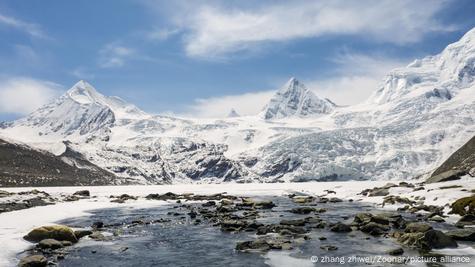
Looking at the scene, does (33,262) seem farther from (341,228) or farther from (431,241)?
(341,228)

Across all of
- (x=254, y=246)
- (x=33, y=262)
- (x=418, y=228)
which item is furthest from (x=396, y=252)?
(x=33, y=262)

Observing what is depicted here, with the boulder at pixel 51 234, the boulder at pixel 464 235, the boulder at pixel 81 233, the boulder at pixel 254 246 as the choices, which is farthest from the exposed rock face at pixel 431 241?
the boulder at pixel 81 233

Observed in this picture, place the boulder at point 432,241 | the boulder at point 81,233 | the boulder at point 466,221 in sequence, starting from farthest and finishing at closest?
the boulder at point 466,221, the boulder at point 81,233, the boulder at point 432,241

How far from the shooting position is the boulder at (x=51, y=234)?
117ft

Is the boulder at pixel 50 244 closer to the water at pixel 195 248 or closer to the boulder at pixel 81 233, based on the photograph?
the water at pixel 195 248

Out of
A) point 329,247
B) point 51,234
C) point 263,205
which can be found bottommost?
point 329,247

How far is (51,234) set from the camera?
36000mm

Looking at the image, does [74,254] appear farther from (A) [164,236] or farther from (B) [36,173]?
(B) [36,173]

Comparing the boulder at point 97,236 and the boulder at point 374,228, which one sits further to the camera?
the boulder at point 374,228

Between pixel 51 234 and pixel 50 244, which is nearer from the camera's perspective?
pixel 50 244

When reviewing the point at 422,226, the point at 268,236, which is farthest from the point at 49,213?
the point at 422,226

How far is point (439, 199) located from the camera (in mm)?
58406

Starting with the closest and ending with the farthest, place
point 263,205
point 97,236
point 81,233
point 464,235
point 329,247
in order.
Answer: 1. point 329,247
2. point 464,235
3. point 97,236
4. point 81,233
5. point 263,205

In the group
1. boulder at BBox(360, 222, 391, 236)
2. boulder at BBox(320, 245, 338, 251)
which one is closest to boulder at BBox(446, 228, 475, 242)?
boulder at BBox(360, 222, 391, 236)
